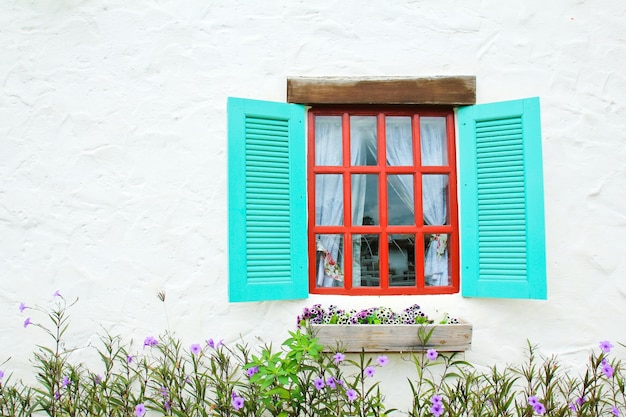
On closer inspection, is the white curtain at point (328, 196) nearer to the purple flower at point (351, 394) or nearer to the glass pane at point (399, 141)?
the glass pane at point (399, 141)

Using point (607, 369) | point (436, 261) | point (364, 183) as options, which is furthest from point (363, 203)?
point (607, 369)

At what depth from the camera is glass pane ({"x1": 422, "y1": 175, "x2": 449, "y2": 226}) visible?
3.27 meters

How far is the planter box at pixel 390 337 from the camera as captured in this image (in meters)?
2.92

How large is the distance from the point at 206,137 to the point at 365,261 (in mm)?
1234

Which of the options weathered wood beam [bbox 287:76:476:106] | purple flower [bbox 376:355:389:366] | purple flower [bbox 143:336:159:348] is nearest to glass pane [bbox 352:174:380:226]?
weathered wood beam [bbox 287:76:476:106]

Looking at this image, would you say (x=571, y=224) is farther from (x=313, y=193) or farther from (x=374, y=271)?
(x=313, y=193)

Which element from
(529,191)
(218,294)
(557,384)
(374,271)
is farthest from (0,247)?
(557,384)

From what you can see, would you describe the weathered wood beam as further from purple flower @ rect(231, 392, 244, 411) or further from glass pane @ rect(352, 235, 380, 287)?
purple flower @ rect(231, 392, 244, 411)

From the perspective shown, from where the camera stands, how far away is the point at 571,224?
10.3 feet

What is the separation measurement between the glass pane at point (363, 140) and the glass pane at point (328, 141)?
0.09 meters

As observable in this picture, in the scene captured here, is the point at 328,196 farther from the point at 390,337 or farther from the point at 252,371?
the point at 252,371

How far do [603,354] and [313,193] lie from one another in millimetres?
1905

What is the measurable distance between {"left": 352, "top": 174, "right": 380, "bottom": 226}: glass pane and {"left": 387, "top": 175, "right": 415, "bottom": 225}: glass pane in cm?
9

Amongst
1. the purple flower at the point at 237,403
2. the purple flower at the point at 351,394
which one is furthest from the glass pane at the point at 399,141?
the purple flower at the point at 237,403
